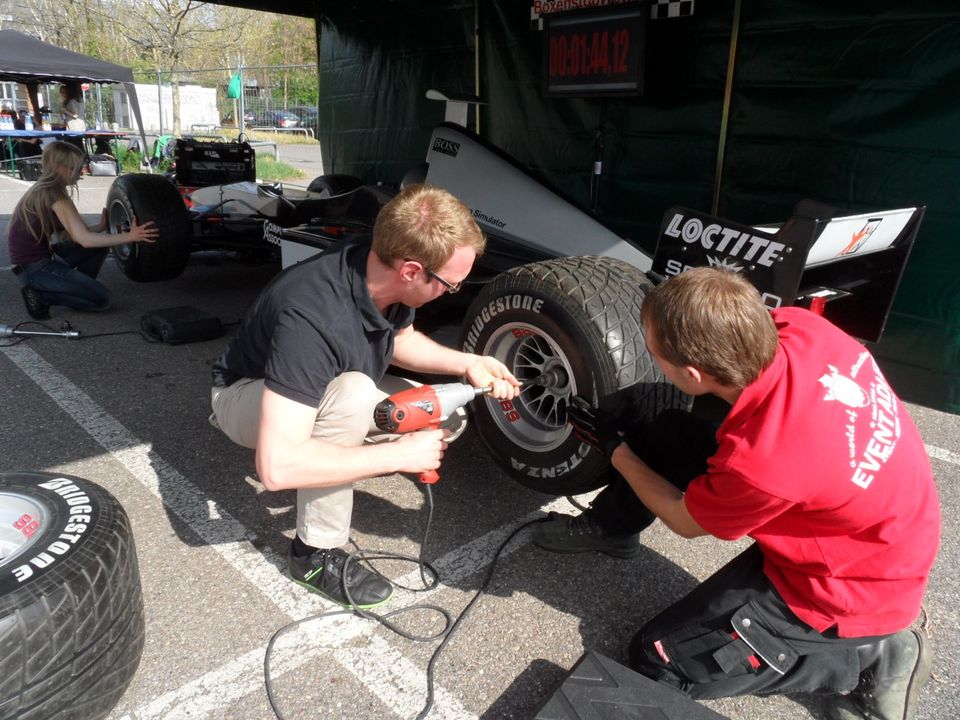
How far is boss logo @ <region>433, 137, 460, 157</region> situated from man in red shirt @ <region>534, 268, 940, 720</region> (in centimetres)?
287

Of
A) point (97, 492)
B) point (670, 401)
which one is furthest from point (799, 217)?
point (97, 492)

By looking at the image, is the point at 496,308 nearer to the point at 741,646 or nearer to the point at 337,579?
the point at 337,579

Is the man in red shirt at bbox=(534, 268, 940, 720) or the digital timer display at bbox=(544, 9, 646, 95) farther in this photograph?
the digital timer display at bbox=(544, 9, 646, 95)

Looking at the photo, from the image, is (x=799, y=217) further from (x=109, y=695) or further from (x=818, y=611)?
(x=109, y=695)

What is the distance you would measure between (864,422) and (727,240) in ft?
3.59

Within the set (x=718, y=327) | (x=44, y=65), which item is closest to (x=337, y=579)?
(x=718, y=327)

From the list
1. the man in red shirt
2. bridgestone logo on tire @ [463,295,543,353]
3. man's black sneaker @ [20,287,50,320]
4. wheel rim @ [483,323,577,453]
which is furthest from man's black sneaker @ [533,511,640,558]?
man's black sneaker @ [20,287,50,320]

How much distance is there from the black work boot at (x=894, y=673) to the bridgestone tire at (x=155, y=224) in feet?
17.3

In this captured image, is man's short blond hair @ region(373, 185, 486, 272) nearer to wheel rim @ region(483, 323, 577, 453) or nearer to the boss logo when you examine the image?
wheel rim @ region(483, 323, 577, 453)

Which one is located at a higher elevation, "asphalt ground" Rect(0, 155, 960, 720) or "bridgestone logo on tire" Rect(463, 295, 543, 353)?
"bridgestone logo on tire" Rect(463, 295, 543, 353)

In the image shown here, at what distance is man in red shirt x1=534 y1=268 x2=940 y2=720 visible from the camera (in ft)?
5.61

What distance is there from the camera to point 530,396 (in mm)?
2943

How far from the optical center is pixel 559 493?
8.93ft

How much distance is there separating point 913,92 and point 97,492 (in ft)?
15.6
